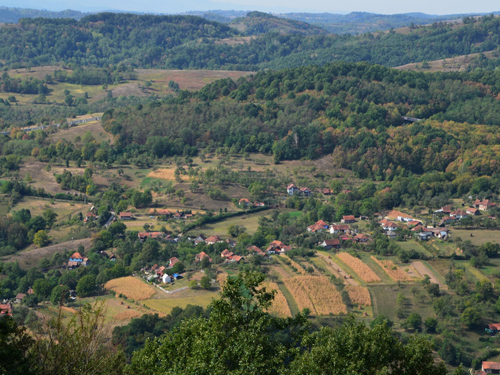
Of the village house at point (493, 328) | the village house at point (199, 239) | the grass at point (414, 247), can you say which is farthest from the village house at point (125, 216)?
the village house at point (493, 328)

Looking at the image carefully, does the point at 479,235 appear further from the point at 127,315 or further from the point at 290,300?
the point at 127,315

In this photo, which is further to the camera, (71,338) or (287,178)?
(287,178)

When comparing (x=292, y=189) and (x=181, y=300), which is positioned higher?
(x=181, y=300)

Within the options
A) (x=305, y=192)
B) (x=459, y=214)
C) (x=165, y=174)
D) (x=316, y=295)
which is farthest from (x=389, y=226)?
(x=165, y=174)

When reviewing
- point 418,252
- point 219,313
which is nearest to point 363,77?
point 418,252

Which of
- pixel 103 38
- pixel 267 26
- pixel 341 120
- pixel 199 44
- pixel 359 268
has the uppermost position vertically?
pixel 341 120

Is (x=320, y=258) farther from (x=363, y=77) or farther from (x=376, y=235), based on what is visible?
(x=363, y=77)

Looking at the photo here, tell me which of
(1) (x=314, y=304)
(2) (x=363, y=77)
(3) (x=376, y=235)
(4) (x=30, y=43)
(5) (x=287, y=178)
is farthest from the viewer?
(4) (x=30, y=43)

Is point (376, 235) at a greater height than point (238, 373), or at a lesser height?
lesser
